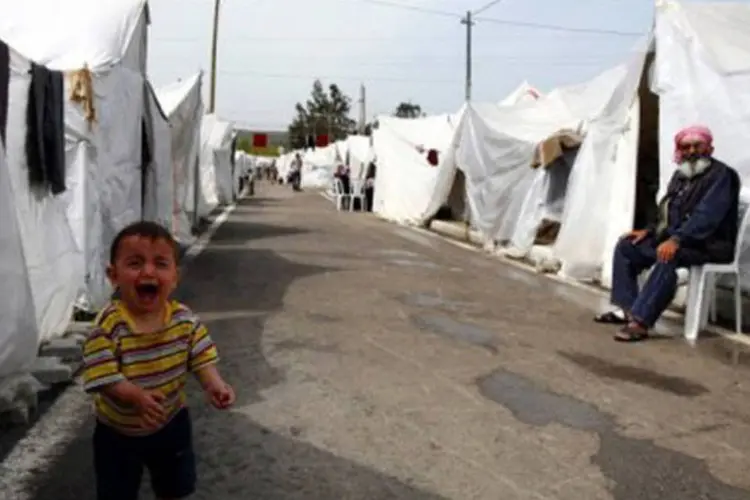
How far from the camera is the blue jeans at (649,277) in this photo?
7.59 metres

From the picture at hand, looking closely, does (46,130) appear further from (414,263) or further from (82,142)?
(414,263)

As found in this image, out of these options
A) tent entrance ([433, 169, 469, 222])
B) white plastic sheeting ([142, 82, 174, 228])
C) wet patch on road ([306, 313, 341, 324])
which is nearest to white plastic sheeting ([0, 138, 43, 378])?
wet patch on road ([306, 313, 341, 324])

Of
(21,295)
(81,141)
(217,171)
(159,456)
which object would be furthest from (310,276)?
(217,171)

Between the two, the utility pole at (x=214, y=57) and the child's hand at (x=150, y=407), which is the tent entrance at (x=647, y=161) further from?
the utility pole at (x=214, y=57)

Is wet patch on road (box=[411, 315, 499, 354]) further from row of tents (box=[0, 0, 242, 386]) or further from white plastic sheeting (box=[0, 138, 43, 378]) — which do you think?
white plastic sheeting (box=[0, 138, 43, 378])

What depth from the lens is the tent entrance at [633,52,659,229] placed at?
1116 centimetres

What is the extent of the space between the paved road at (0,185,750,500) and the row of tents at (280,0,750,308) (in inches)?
73.2

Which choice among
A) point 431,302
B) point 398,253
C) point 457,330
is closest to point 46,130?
point 457,330

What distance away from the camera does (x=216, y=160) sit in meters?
28.7

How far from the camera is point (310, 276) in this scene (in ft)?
37.2

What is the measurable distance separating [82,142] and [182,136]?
800cm

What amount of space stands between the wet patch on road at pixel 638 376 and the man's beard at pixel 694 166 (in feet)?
6.54

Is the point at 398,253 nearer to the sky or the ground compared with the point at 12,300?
nearer to the ground

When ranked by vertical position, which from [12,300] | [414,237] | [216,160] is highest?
[216,160]
